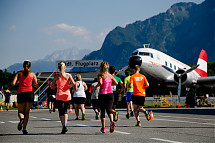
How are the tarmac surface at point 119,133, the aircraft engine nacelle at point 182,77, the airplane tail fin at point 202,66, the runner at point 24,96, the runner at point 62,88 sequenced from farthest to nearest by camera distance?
1. the airplane tail fin at point 202,66
2. the aircraft engine nacelle at point 182,77
3. the runner at point 62,88
4. the runner at point 24,96
5. the tarmac surface at point 119,133

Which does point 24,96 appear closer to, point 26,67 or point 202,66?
point 26,67

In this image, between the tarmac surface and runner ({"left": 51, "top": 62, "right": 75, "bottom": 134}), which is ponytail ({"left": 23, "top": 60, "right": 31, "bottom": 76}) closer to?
runner ({"left": 51, "top": 62, "right": 75, "bottom": 134})

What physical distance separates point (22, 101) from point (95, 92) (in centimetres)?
654

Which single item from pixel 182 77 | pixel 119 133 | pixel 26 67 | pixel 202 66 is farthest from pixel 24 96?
pixel 202 66

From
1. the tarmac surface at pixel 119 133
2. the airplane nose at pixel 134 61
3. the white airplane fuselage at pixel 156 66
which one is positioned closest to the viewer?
the tarmac surface at pixel 119 133

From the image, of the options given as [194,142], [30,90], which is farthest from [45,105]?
[194,142]

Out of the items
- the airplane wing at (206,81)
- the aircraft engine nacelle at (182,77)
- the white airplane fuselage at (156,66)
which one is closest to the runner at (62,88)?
the white airplane fuselage at (156,66)

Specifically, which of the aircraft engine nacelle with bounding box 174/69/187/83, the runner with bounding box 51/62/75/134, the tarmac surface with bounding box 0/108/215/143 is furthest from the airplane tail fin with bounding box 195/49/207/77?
the runner with bounding box 51/62/75/134

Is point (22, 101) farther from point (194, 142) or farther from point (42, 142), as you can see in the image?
point (194, 142)

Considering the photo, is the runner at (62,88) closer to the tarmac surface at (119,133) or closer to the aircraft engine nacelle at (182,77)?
the tarmac surface at (119,133)

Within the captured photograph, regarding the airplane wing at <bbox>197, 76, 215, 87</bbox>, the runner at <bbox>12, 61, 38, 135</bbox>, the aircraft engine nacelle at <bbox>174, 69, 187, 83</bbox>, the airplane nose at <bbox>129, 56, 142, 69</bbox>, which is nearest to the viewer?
the runner at <bbox>12, 61, 38, 135</bbox>

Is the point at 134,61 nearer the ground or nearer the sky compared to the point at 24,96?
nearer the sky

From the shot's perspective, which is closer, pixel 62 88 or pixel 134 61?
pixel 62 88

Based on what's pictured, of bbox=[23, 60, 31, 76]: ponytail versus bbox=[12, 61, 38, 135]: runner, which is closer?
bbox=[12, 61, 38, 135]: runner
